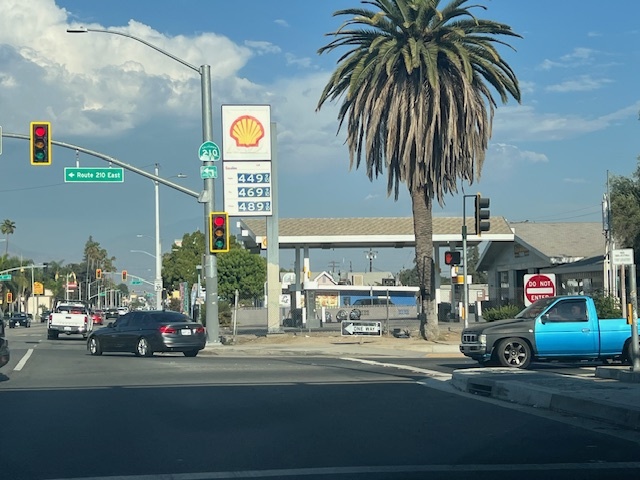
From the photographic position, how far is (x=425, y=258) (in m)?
32.9

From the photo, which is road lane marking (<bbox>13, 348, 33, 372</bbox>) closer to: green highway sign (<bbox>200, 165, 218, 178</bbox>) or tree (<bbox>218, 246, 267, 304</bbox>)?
green highway sign (<bbox>200, 165, 218, 178</bbox>)

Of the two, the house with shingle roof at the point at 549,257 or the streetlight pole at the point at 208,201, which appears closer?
the streetlight pole at the point at 208,201

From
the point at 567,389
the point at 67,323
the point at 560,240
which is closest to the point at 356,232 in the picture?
Answer: the point at 560,240

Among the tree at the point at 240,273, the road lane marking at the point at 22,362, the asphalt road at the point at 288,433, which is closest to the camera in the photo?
the asphalt road at the point at 288,433

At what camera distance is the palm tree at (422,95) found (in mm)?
31203

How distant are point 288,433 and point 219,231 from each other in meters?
19.7

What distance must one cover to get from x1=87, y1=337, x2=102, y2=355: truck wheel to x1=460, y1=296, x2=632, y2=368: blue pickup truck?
13.3 meters

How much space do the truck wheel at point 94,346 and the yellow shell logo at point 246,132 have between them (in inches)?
402

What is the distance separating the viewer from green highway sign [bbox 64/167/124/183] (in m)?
31.2

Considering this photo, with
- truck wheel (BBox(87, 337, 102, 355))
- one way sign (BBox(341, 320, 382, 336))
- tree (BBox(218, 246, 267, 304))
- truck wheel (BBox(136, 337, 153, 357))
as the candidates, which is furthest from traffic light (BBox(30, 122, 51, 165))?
tree (BBox(218, 246, 267, 304))

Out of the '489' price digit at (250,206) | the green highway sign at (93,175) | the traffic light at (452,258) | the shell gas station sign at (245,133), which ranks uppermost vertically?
the shell gas station sign at (245,133)

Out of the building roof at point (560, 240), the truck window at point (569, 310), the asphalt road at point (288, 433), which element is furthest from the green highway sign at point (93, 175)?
the building roof at point (560, 240)

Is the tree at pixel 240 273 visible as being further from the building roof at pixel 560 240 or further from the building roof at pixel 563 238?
the building roof at pixel 563 238

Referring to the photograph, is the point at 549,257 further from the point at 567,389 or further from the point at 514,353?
the point at 567,389
